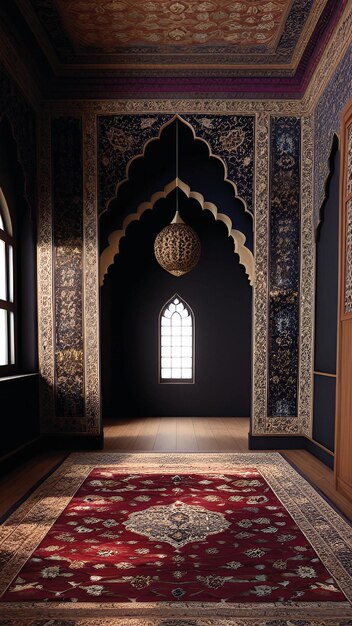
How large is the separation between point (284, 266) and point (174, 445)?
2.22 m

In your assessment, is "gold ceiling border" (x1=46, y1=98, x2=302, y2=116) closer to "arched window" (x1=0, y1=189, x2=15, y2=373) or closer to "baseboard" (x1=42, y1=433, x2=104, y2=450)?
"arched window" (x1=0, y1=189, x2=15, y2=373)

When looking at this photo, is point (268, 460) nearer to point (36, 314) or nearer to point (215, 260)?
point (36, 314)

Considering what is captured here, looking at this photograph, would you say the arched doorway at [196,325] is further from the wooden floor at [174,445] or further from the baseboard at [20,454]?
the baseboard at [20,454]

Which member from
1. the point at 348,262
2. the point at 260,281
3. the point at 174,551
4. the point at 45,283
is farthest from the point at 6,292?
the point at 348,262

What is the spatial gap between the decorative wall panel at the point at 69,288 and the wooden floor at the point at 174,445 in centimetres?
51

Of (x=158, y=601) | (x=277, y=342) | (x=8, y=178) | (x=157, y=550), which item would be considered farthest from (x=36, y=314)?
(x=158, y=601)

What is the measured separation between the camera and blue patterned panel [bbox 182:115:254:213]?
4.94 metres

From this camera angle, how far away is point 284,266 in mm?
4996

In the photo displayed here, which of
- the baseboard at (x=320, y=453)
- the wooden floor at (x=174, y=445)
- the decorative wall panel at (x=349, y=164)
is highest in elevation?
the decorative wall panel at (x=349, y=164)

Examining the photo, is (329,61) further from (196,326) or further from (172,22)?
(196,326)

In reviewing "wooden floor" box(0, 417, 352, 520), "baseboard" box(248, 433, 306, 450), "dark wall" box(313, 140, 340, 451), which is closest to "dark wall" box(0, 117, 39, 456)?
"wooden floor" box(0, 417, 352, 520)

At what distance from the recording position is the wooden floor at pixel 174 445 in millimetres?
3640

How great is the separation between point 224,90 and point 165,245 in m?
1.69

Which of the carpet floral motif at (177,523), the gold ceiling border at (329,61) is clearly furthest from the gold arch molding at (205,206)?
the carpet floral motif at (177,523)
